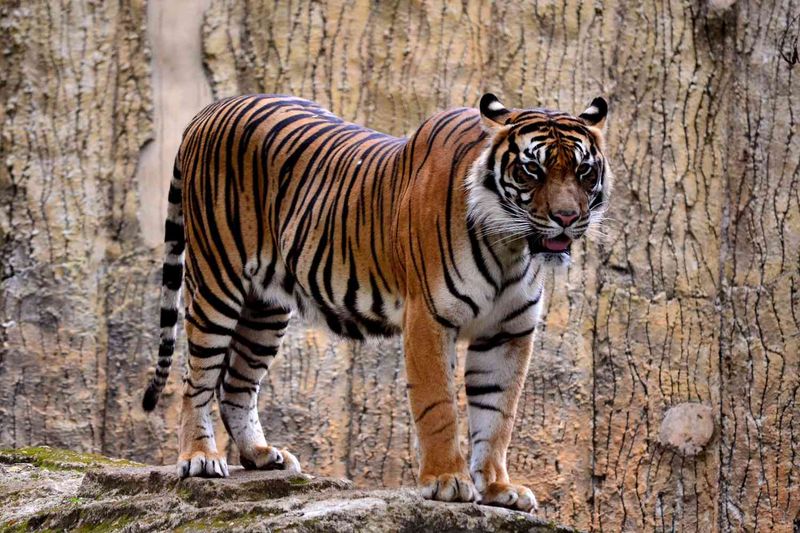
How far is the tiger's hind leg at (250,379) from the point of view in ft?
18.3

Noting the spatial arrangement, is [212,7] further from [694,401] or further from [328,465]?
[694,401]

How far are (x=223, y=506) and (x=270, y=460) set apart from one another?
83 cm

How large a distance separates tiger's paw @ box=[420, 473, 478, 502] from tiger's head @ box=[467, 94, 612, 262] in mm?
888

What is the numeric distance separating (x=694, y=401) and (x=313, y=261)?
13.8 ft

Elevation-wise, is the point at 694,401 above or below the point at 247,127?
below

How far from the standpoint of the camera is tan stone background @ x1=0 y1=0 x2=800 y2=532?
27.7 feet

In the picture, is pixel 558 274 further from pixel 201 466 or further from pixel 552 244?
pixel 552 244

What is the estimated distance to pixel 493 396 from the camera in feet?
15.9

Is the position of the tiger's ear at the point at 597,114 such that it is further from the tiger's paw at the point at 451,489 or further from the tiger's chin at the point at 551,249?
the tiger's paw at the point at 451,489

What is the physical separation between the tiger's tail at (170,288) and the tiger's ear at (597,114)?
221 cm

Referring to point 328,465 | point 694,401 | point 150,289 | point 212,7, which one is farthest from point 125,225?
point 694,401

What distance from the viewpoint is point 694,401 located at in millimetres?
8477

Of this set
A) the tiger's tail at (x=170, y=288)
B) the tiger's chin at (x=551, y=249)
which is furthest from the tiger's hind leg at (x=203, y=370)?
the tiger's chin at (x=551, y=249)

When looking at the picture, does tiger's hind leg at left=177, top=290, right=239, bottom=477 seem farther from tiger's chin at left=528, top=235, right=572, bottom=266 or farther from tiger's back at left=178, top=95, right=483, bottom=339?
tiger's chin at left=528, top=235, right=572, bottom=266
